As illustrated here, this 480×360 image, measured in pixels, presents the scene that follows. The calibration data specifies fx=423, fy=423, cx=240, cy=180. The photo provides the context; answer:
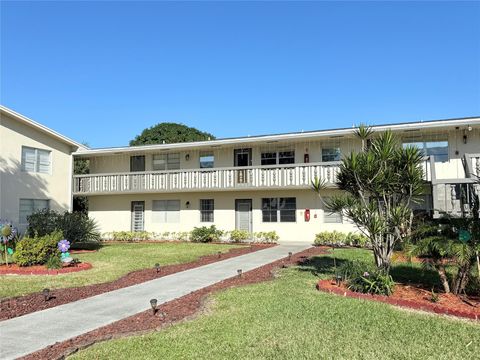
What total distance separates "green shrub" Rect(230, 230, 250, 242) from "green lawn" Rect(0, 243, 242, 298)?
357cm

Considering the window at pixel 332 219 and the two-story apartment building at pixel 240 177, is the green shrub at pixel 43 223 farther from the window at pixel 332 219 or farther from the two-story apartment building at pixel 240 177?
the window at pixel 332 219

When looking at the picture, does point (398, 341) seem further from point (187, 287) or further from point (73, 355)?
point (187, 287)

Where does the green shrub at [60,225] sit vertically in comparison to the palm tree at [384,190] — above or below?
below

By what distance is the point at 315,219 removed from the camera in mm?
20469

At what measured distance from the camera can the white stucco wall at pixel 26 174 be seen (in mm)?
19188

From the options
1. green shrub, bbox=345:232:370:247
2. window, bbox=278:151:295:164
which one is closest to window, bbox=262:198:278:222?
window, bbox=278:151:295:164

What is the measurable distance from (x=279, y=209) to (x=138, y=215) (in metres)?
8.52

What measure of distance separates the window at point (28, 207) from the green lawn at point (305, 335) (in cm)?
1609

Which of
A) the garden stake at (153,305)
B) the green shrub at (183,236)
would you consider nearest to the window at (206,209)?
the green shrub at (183,236)

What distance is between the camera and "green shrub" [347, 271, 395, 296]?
25.0 ft

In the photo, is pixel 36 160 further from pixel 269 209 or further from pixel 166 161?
pixel 269 209

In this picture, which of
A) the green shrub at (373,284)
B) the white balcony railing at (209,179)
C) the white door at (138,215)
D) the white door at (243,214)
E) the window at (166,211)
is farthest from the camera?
the white door at (138,215)

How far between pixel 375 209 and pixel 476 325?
3.24 m

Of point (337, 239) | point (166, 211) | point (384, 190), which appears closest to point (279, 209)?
point (337, 239)
